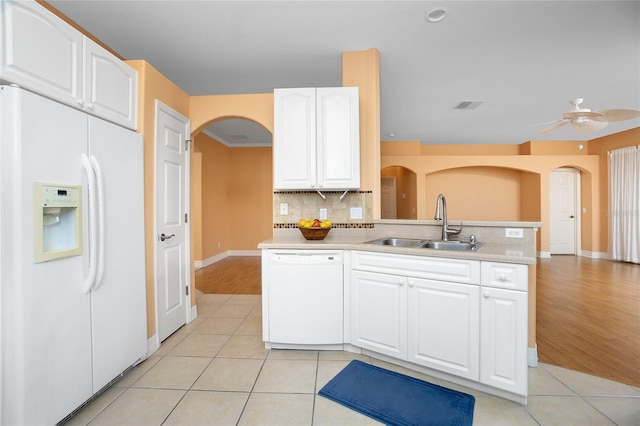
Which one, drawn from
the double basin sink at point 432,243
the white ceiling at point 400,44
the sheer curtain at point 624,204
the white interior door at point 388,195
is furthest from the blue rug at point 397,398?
the white interior door at point 388,195

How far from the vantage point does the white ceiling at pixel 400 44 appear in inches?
96.9

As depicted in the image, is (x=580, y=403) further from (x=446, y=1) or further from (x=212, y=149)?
(x=212, y=149)

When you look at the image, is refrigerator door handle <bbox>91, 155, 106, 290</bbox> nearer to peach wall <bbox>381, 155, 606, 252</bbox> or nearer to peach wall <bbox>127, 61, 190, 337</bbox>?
peach wall <bbox>127, 61, 190, 337</bbox>

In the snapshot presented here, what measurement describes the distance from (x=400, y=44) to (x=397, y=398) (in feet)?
10.4

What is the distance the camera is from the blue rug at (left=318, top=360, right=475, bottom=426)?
164cm

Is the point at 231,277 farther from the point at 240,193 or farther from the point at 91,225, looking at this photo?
the point at 91,225

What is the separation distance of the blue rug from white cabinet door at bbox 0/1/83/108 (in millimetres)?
2383

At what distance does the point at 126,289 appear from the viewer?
2055mm

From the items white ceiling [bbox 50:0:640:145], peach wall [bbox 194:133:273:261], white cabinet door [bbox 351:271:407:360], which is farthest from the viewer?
peach wall [bbox 194:133:273:261]

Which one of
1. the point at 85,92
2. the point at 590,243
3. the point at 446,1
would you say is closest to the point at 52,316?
the point at 85,92

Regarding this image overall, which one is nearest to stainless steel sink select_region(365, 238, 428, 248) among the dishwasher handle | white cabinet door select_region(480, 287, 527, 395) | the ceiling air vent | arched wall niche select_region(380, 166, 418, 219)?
the dishwasher handle

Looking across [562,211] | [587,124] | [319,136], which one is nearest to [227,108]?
[319,136]

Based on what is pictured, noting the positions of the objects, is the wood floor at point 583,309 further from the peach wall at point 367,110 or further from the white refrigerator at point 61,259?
the white refrigerator at point 61,259

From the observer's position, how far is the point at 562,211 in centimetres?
727
